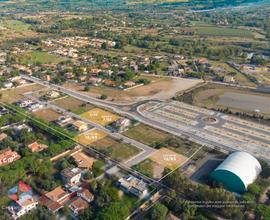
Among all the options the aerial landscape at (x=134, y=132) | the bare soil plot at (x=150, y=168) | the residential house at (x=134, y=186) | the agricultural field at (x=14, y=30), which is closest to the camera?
the aerial landscape at (x=134, y=132)

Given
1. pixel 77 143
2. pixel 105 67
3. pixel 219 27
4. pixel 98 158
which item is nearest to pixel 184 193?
pixel 98 158

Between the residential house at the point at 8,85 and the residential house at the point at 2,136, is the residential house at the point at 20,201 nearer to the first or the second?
the residential house at the point at 2,136

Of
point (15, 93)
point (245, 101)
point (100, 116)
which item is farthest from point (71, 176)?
point (245, 101)

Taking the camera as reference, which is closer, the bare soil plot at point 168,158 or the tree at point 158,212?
the tree at point 158,212

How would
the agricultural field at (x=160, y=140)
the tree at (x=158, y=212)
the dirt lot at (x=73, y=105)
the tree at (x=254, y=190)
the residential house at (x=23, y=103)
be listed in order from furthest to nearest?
the residential house at (x=23, y=103), the dirt lot at (x=73, y=105), the agricultural field at (x=160, y=140), the tree at (x=254, y=190), the tree at (x=158, y=212)

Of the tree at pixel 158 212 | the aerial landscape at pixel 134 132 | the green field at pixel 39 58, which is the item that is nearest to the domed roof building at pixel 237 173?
the aerial landscape at pixel 134 132

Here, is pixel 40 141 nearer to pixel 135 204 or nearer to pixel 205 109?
pixel 135 204

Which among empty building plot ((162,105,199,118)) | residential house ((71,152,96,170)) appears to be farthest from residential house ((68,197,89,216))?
empty building plot ((162,105,199,118))
